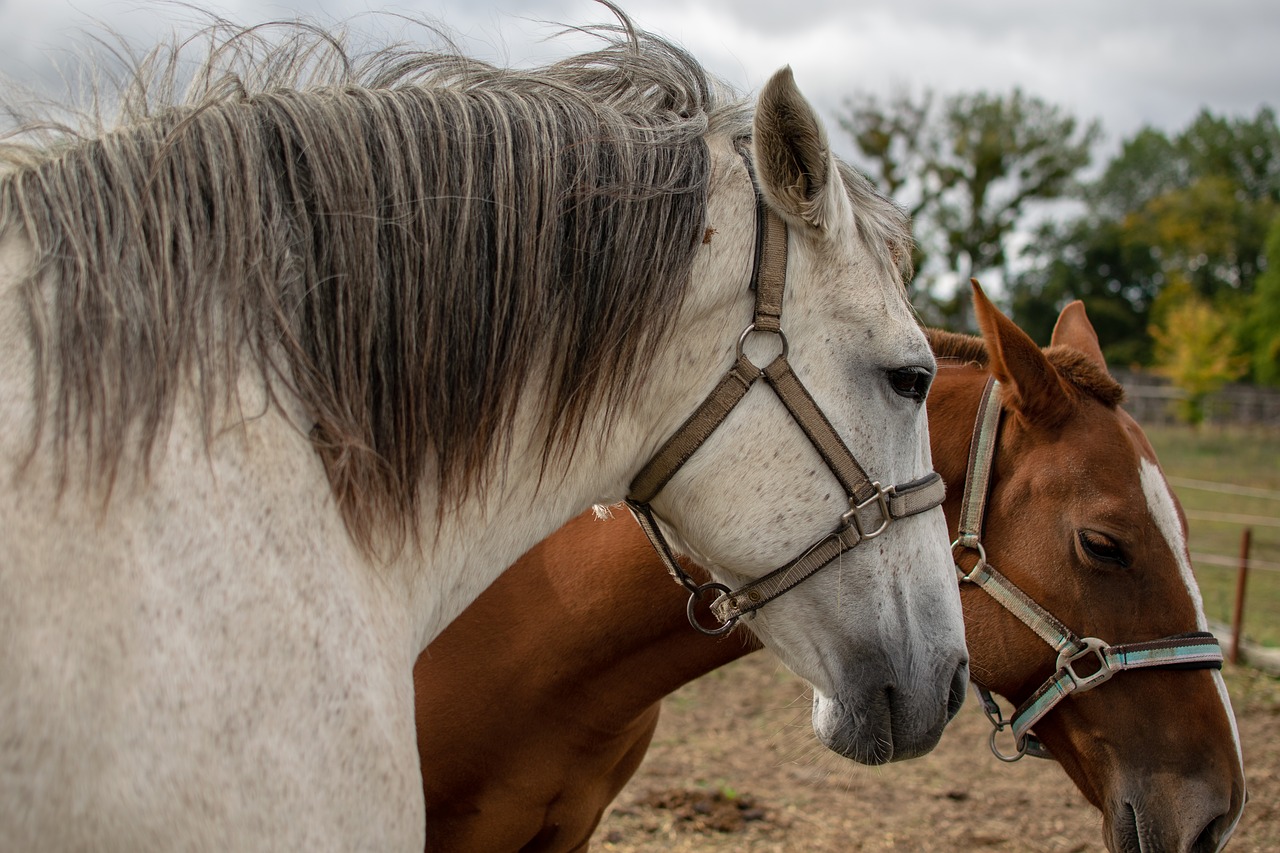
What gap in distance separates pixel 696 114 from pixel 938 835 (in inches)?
152

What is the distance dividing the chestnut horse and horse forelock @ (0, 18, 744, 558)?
1032mm

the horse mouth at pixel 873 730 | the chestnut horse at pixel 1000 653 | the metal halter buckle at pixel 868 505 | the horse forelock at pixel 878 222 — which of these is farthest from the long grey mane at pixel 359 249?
the chestnut horse at pixel 1000 653

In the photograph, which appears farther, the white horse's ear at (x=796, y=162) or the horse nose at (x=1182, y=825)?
the horse nose at (x=1182, y=825)

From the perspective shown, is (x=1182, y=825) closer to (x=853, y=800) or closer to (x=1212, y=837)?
(x=1212, y=837)

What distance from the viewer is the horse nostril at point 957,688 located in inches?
69.2

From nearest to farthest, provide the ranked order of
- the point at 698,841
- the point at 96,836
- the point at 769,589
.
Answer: the point at 96,836, the point at 769,589, the point at 698,841

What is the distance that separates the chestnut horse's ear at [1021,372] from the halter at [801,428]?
1.09 metres

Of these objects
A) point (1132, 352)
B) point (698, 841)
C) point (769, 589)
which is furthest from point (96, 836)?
point (1132, 352)

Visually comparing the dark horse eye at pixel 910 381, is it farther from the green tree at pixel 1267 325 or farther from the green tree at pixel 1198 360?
the green tree at pixel 1267 325

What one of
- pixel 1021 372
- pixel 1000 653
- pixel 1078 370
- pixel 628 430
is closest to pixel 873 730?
pixel 628 430

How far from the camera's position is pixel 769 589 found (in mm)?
1706

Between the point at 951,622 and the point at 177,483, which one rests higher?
the point at 177,483

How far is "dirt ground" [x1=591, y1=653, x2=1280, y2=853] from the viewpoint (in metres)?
4.20

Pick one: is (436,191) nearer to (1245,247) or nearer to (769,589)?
(769,589)
